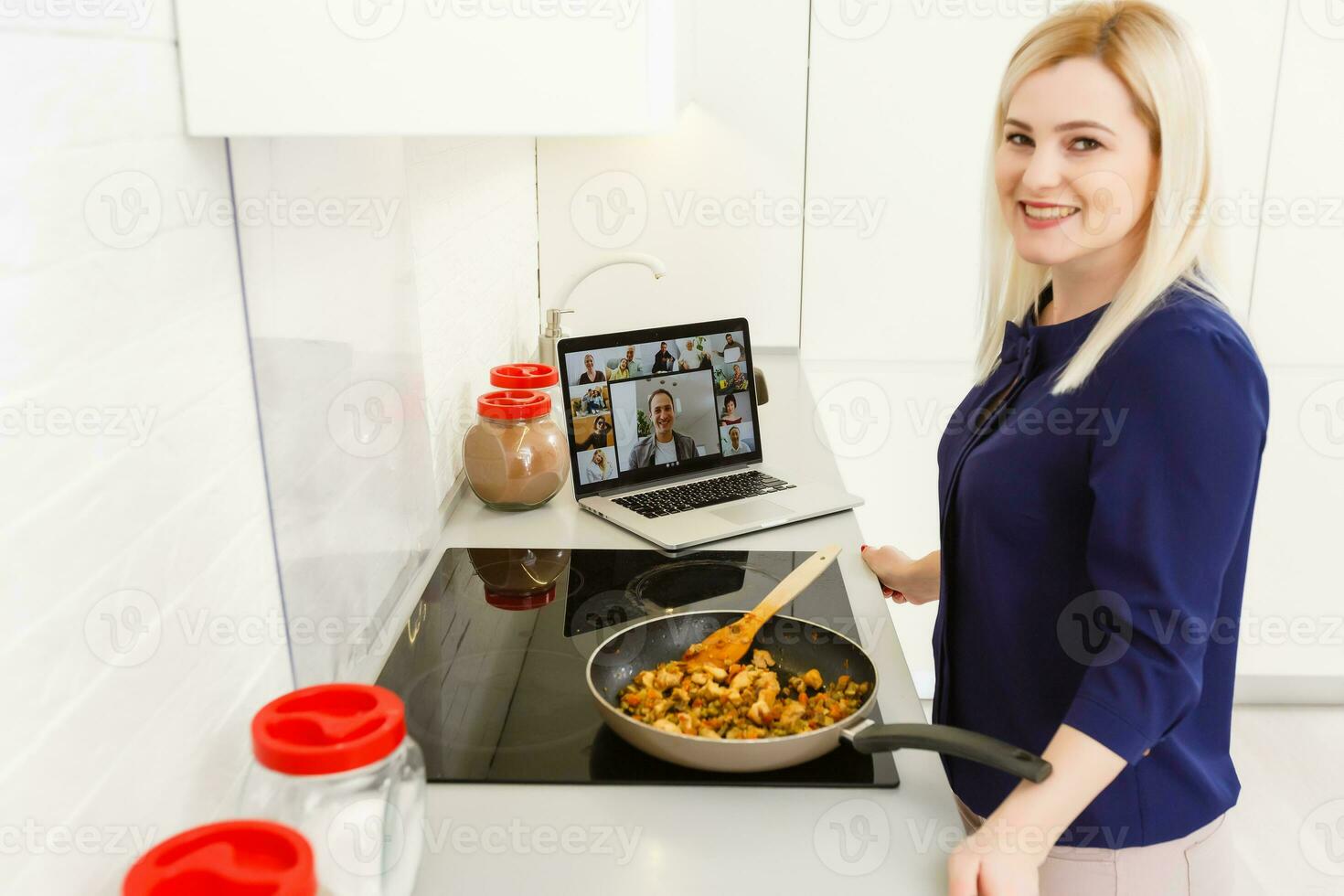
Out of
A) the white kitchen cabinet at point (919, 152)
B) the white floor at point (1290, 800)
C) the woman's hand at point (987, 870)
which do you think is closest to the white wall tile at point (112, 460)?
the woman's hand at point (987, 870)

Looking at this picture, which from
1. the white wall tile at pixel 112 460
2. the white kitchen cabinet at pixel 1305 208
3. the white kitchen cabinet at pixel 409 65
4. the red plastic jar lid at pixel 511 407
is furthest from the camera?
the white kitchen cabinet at pixel 1305 208

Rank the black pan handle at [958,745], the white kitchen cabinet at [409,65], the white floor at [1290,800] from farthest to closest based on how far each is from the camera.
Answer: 1. the white floor at [1290,800]
2. the black pan handle at [958,745]
3. the white kitchen cabinet at [409,65]

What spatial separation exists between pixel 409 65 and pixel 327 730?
19.3 inches

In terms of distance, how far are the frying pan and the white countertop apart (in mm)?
40

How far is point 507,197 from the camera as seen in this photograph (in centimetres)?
228

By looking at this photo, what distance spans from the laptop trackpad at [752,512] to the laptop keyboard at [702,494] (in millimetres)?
31

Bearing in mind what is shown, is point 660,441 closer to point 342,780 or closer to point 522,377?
point 522,377

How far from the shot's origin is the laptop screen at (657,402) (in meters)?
1.77

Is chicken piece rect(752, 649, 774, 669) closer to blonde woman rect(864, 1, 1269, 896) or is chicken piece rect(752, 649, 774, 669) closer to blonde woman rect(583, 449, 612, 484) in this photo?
blonde woman rect(864, 1, 1269, 896)

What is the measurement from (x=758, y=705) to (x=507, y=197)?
4.74 ft

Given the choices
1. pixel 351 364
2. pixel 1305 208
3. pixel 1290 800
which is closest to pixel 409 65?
pixel 351 364

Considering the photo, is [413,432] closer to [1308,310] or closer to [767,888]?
[767,888]

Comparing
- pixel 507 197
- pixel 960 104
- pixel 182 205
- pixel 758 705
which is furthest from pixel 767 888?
pixel 960 104

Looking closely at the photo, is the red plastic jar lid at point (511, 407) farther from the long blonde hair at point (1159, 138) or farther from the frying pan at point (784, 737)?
the long blonde hair at point (1159, 138)
